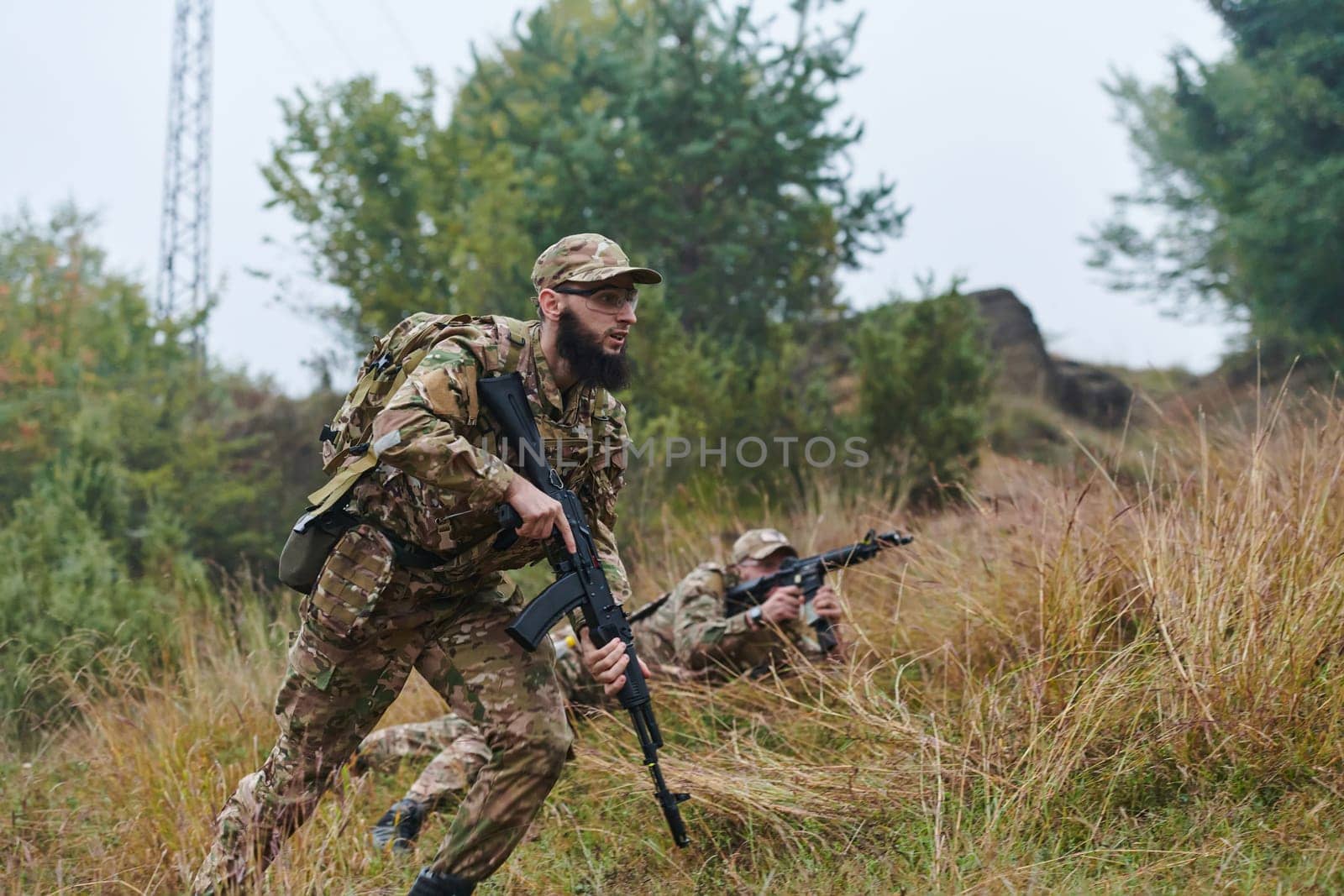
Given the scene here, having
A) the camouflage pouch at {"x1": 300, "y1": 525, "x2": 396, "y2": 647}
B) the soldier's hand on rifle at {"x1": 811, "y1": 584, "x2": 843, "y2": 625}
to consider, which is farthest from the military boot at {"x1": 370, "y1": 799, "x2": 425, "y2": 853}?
the soldier's hand on rifle at {"x1": 811, "y1": 584, "x2": 843, "y2": 625}

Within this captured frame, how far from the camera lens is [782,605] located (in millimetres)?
4781

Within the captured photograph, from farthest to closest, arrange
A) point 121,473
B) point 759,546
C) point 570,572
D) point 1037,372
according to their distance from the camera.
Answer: point 1037,372
point 121,473
point 759,546
point 570,572

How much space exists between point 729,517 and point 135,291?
9.03 metres

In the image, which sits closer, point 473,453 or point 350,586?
point 473,453

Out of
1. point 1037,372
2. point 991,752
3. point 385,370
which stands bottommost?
point 991,752

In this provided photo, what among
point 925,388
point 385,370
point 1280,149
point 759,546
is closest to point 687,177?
point 925,388

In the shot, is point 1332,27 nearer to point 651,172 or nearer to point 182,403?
point 651,172

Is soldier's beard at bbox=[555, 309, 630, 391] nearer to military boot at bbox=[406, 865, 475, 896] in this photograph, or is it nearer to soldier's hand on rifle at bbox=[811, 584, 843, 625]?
military boot at bbox=[406, 865, 475, 896]

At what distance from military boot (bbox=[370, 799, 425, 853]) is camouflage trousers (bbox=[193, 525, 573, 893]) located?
0.88 metres

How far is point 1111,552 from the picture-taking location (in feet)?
12.8

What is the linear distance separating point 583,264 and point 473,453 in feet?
2.44

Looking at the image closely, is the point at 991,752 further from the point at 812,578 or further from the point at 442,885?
the point at 442,885

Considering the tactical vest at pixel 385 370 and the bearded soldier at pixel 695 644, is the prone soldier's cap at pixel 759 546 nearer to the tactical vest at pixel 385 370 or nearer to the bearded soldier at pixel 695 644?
the bearded soldier at pixel 695 644

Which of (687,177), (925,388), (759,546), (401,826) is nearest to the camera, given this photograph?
(401,826)
